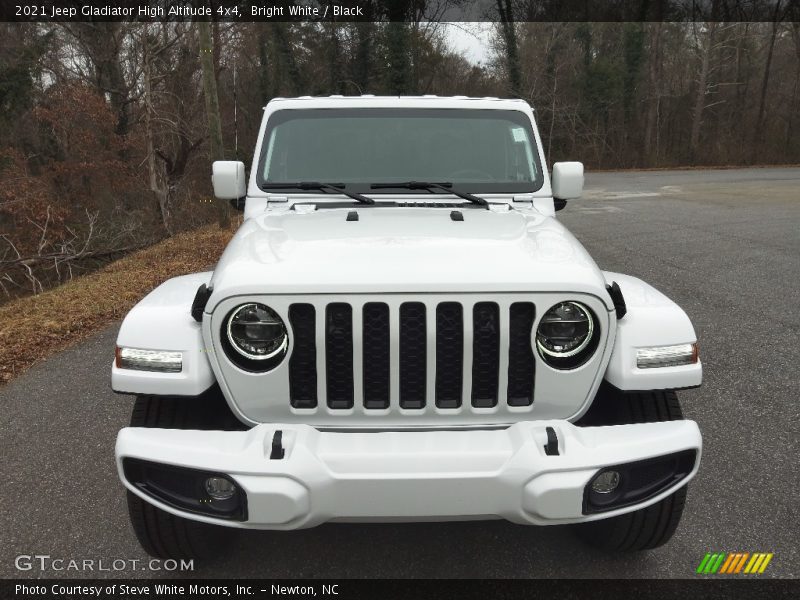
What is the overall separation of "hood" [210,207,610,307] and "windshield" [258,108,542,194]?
594 millimetres

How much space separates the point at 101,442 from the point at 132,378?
1692mm

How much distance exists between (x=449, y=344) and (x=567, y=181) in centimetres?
187

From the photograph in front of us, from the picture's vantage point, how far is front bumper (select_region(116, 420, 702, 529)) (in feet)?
6.38

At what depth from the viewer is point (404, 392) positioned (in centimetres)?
220

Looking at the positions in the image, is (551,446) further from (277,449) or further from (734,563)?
(734,563)

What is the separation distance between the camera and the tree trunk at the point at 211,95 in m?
13.1

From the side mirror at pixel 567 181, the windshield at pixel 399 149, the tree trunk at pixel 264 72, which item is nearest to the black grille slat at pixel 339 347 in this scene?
the windshield at pixel 399 149

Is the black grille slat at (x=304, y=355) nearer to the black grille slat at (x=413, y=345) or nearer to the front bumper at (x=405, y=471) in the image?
the front bumper at (x=405, y=471)

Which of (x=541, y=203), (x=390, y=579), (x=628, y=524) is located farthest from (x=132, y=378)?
(x=541, y=203)

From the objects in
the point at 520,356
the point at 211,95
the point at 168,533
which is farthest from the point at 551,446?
the point at 211,95

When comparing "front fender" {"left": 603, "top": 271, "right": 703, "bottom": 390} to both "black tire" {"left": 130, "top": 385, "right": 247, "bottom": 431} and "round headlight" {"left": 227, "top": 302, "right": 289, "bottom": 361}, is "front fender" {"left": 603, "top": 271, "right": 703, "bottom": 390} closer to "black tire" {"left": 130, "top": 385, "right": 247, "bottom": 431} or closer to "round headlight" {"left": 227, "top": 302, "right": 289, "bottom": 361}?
"round headlight" {"left": 227, "top": 302, "right": 289, "bottom": 361}

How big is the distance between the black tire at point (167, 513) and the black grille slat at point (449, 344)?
0.79 m

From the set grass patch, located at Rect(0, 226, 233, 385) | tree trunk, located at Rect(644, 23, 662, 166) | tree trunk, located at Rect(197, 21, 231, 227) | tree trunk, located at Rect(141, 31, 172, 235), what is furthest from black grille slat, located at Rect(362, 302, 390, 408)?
tree trunk, located at Rect(644, 23, 662, 166)

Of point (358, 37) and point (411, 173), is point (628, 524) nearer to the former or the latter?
point (411, 173)
